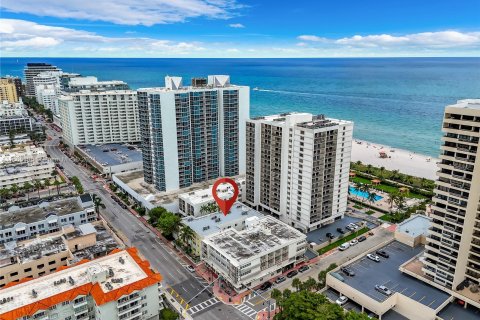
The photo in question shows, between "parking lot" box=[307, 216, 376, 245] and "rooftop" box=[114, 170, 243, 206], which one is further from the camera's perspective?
"rooftop" box=[114, 170, 243, 206]

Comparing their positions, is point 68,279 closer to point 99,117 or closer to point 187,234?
point 187,234

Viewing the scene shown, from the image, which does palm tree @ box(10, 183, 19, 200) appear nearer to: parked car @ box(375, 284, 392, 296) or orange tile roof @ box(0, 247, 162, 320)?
orange tile roof @ box(0, 247, 162, 320)

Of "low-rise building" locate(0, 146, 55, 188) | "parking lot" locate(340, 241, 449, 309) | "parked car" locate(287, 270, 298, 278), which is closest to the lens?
"parking lot" locate(340, 241, 449, 309)

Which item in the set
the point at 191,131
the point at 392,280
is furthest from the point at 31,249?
the point at 392,280

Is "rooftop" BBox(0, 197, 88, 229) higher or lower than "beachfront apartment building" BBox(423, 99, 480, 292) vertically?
lower

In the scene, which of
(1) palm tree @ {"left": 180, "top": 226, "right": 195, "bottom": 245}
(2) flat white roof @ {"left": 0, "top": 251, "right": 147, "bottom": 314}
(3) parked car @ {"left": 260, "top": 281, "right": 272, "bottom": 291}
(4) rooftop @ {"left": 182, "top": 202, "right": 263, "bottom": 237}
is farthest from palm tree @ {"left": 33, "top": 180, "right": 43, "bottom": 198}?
(3) parked car @ {"left": 260, "top": 281, "right": 272, "bottom": 291}

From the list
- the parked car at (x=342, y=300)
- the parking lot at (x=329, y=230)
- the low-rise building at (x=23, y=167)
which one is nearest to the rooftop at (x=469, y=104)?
the parked car at (x=342, y=300)

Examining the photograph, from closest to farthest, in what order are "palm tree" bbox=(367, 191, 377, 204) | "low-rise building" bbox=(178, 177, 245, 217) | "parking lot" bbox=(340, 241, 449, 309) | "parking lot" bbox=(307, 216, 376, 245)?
"parking lot" bbox=(340, 241, 449, 309), "parking lot" bbox=(307, 216, 376, 245), "low-rise building" bbox=(178, 177, 245, 217), "palm tree" bbox=(367, 191, 377, 204)

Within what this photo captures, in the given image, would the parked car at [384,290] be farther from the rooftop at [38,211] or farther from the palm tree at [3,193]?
the palm tree at [3,193]
